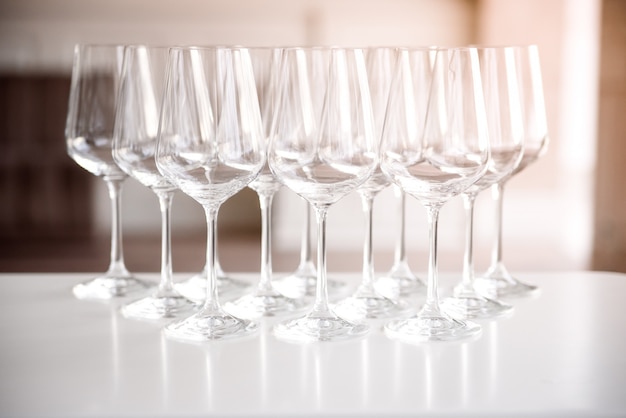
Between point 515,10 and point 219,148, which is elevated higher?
point 515,10

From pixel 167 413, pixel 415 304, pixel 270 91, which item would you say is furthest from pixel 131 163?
pixel 167 413

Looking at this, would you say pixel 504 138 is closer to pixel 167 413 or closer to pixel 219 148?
pixel 219 148

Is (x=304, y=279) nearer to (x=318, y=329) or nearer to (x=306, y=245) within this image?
(x=306, y=245)

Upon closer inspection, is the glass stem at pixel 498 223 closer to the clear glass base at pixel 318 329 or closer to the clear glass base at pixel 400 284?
the clear glass base at pixel 400 284

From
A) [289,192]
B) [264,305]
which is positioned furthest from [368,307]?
[289,192]

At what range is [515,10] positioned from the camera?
16.0 ft

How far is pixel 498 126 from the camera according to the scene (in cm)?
105

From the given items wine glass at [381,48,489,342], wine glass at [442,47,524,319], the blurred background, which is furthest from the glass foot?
the blurred background

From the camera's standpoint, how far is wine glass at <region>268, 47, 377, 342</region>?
0.87 metres

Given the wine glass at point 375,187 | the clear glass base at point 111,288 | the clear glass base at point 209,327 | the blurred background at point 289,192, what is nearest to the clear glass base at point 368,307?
the wine glass at point 375,187

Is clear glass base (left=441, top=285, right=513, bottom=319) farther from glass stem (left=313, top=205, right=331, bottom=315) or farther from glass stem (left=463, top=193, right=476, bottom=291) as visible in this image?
glass stem (left=313, top=205, right=331, bottom=315)

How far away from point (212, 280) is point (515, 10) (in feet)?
13.9

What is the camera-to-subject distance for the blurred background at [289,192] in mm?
4512

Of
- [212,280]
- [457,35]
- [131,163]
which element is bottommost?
[212,280]
